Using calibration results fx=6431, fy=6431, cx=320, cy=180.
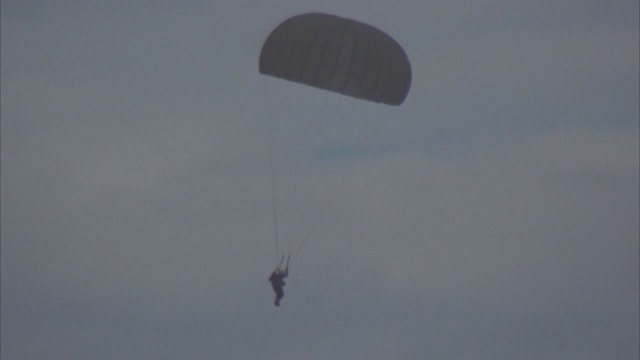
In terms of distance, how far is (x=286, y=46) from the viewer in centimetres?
19675

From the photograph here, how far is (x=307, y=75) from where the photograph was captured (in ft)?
646

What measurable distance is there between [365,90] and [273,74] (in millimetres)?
2906

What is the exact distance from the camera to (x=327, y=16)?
19750 centimetres

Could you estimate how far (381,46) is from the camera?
19750 cm

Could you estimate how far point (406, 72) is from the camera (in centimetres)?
19812

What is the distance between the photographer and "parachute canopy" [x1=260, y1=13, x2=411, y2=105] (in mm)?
196625

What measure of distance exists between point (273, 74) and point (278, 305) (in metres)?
7.09

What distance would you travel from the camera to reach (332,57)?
19650 cm

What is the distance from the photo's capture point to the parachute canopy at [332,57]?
19662cm

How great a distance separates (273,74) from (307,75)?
1050 mm

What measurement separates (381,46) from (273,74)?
136 inches

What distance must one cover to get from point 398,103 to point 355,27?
2.82 meters

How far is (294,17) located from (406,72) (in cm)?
386

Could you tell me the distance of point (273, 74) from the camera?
197 m
